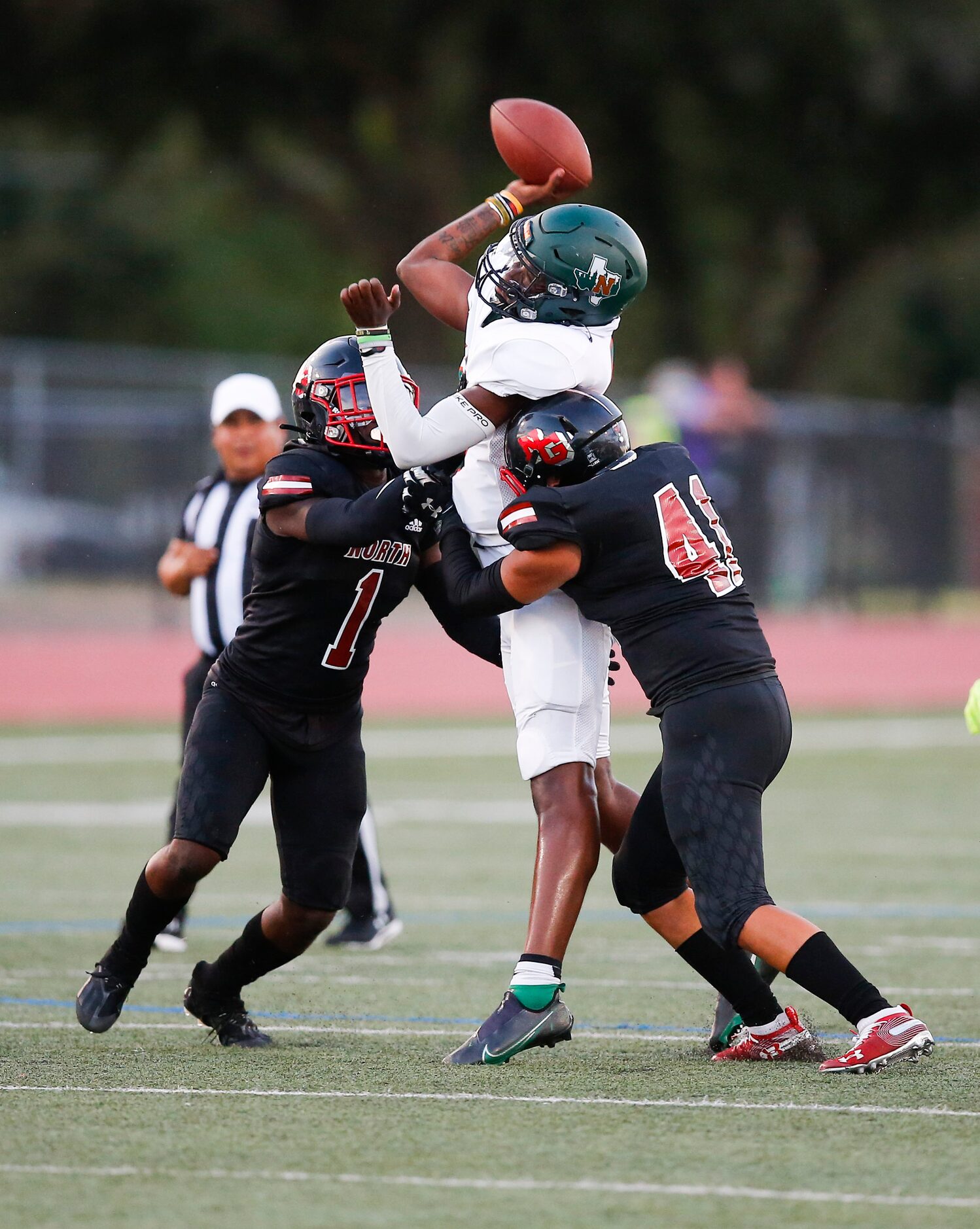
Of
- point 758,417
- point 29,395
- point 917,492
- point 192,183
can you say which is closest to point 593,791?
point 29,395

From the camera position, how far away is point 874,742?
593 inches

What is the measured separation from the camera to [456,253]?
235 inches

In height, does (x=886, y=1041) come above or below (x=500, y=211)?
below

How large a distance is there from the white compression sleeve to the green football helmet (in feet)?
1.09

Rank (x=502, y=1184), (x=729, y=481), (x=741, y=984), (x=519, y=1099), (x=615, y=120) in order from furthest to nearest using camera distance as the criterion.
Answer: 1. (x=615, y=120)
2. (x=729, y=481)
3. (x=741, y=984)
4. (x=519, y=1099)
5. (x=502, y=1184)

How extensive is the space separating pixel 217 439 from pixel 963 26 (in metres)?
20.8

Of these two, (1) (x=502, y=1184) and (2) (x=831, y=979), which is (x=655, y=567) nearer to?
(2) (x=831, y=979)

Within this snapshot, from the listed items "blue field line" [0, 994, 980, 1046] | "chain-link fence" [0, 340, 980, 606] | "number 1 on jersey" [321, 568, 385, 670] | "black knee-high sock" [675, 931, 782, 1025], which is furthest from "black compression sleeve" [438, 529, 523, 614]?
"chain-link fence" [0, 340, 980, 606]

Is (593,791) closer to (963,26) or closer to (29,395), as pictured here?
(29,395)

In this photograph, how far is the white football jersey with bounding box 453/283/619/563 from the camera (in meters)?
5.39

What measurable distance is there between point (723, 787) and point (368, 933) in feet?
9.34

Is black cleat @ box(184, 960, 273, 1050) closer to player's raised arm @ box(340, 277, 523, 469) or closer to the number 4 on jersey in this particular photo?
player's raised arm @ box(340, 277, 523, 469)

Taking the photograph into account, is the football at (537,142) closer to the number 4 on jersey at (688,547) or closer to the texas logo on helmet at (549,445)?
the texas logo on helmet at (549,445)

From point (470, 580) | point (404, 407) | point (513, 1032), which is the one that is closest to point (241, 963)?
point (513, 1032)
